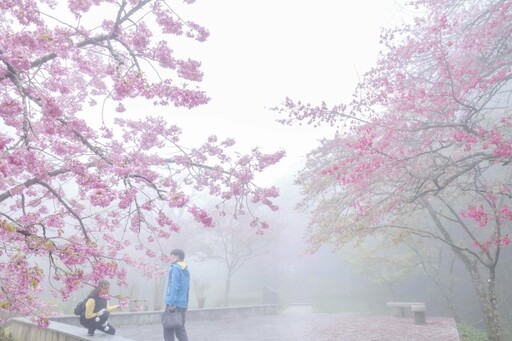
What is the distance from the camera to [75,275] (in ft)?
12.2

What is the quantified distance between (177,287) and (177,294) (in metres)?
0.11

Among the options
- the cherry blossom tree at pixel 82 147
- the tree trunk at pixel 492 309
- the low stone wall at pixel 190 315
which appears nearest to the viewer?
the cherry blossom tree at pixel 82 147

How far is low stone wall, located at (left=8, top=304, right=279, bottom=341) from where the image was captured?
5568 millimetres

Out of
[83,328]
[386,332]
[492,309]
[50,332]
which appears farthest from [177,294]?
[386,332]

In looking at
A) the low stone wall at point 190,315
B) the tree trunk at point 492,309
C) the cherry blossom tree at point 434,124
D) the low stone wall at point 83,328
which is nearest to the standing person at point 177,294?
the low stone wall at point 83,328

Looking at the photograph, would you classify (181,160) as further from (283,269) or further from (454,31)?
(283,269)

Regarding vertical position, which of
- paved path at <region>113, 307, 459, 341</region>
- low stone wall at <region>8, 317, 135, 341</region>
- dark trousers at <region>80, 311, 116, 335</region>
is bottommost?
paved path at <region>113, 307, 459, 341</region>

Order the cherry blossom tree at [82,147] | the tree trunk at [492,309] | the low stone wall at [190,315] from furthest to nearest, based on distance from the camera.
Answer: the low stone wall at [190,315] < the tree trunk at [492,309] < the cherry blossom tree at [82,147]

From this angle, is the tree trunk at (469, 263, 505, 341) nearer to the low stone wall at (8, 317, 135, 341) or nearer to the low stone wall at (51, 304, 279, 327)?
the low stone wall at (8, 317, 135, 341)

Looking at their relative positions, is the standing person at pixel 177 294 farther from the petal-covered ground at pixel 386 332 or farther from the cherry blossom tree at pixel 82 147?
the petal-covered ground at pixel 386 332

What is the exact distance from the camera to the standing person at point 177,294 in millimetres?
5785

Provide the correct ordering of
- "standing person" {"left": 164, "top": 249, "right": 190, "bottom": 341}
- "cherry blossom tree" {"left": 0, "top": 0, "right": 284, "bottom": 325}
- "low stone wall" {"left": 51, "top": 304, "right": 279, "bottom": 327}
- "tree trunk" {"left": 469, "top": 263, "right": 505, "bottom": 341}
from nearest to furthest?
"cherry blossom tree" {"left": 0, "top": 0, "right": 284, "bottom": 325} → "standing person" {"left": 164, "top": 249, "right": 190, "bottom": 341} → "tree trunk" {"left": 469, "top": 263, "right": 505, "bottom": 341} → "low stone wall" {"left": 51, "top": 304, "right": 279, "bottom": 327}

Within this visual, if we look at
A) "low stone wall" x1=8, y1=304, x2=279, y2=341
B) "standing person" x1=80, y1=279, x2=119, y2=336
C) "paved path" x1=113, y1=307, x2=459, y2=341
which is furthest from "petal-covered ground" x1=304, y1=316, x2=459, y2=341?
"standing person" x1=80, y1=279, x2=119, y2=336

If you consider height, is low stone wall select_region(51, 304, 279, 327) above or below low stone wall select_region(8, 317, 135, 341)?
below
